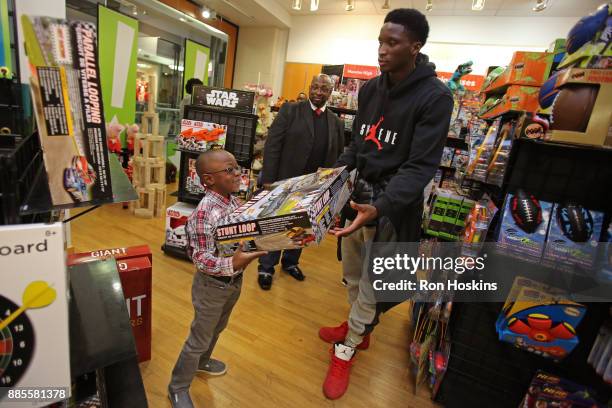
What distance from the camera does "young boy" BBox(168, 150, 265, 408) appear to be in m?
1.13

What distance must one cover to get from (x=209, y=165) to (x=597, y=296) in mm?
1464

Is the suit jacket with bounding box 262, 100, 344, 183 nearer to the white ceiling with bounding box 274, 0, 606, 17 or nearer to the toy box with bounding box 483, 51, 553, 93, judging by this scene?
the toy box with bounding box 483, 51, 553, 93

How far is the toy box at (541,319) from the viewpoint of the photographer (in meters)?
1.19

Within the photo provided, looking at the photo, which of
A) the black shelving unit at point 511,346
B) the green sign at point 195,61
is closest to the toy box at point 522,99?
the black shelving unit at point 511,346

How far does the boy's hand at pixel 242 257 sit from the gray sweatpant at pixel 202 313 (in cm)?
24

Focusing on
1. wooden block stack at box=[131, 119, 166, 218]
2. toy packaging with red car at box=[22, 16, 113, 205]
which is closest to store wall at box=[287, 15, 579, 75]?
wooden block stack at box=[131, 119, 166, 218]

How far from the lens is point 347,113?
11.5 ft

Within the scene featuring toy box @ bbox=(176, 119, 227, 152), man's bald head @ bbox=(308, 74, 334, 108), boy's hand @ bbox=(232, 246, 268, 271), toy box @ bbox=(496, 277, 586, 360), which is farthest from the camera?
toy box @ bbox=(176, 119, 227, 152)

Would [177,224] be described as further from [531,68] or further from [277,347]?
[531,68]

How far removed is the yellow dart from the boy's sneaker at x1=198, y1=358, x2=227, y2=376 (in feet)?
4.15

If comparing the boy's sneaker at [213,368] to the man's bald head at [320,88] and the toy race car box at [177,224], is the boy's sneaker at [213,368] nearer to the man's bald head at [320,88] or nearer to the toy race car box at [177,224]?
the toy race car box at [177,224]

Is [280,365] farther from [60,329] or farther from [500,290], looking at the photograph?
[60,329]

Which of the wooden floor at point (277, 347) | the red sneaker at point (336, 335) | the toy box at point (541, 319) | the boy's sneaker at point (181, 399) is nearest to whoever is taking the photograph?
the toy box at point (541, 319)

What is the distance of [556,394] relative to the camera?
1.28 metres
